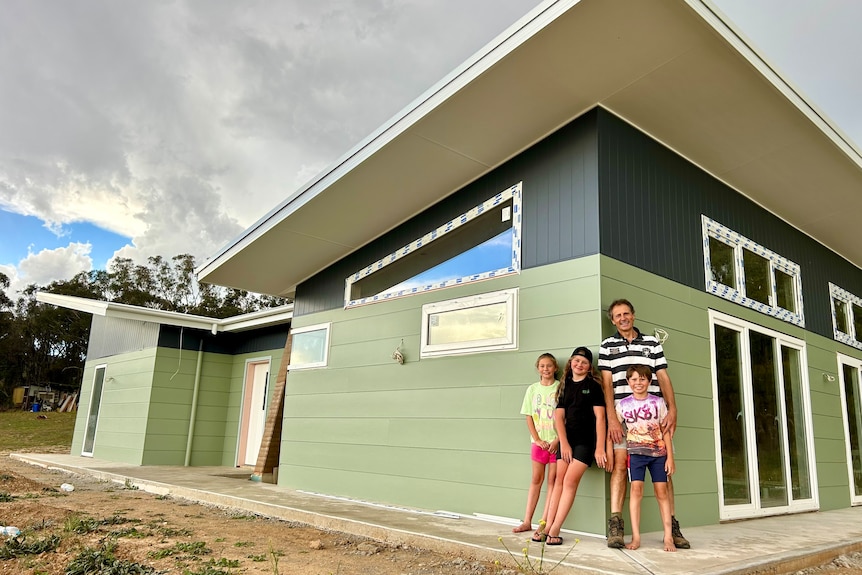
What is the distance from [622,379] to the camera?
366cm


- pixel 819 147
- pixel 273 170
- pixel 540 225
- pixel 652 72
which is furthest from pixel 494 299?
pixel 273 170

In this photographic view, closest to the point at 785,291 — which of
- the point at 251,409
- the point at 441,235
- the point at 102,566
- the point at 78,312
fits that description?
the point at 441,235

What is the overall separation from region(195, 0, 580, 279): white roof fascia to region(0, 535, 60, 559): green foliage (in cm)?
324

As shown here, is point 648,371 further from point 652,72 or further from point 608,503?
point 652,72

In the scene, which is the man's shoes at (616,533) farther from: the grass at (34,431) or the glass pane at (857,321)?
the grass at (34,431)

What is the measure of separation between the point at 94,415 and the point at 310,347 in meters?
7.03

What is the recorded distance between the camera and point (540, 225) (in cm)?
459

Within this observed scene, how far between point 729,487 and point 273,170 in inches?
450

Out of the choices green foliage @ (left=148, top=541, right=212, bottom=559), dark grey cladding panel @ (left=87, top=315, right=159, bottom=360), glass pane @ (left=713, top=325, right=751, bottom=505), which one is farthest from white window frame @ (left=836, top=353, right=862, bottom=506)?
dark grey cladding panel @ (left=87, top=315, right=159, bottom=360)

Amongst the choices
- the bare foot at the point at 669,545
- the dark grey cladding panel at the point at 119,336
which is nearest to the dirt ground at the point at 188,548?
the bare foot at the point at 669,545

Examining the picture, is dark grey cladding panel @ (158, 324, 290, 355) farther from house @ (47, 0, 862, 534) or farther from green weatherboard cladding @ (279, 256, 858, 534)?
green weatherboard cladding @ (279, 256, 858, 534)

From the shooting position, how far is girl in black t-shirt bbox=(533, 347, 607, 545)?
141 inches

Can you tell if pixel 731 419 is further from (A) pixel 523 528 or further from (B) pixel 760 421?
(A) pixel 523 528

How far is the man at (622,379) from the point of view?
3.51 metres
